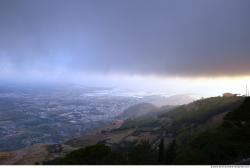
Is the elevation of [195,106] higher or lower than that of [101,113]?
higher

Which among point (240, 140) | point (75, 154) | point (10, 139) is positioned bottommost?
point (10, 139)

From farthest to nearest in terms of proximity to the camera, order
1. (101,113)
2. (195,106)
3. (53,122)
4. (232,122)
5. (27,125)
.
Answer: (101,113)
(53,122)
(27,125)
(195,106)
(232,122)

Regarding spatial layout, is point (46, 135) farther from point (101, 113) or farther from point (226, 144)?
point (226, 144)

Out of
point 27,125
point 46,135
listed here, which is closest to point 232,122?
point 46,135

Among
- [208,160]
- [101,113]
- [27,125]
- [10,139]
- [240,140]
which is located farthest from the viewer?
[101,113]

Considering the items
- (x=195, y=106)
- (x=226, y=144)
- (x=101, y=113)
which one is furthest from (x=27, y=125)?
(x=226, y=144)

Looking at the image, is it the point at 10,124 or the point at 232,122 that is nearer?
the point at 232,122

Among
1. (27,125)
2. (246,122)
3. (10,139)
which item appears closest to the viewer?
(246,122)

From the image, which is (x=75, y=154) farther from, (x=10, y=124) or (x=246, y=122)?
(x=10, y=124)

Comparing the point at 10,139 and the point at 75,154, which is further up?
the point at 75,154
